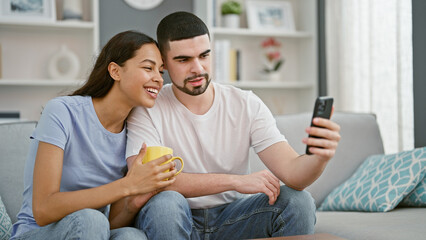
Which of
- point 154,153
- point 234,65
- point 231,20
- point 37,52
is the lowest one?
point 154,153

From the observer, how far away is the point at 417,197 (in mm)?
2270

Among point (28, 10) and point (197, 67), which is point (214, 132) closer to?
point (197, 67)

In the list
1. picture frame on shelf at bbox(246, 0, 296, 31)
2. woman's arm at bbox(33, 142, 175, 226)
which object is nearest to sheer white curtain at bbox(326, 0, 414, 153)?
picture frame on shelf at bbox(246, 0, 296, 31)

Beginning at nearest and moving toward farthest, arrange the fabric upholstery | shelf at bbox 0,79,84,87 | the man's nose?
the man's nose, the fabric upholstery, shelf at bbox 0,79,84,87

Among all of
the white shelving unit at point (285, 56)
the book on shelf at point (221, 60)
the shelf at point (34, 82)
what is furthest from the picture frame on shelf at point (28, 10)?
the book on shelf at point (221, 60)

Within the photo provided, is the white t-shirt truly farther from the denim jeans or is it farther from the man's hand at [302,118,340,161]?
the man's hand at [302,118,340,161]

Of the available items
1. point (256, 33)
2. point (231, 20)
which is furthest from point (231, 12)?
point (256, 33)

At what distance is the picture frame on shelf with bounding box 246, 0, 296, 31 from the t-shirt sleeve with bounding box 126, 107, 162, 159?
2.35 metres

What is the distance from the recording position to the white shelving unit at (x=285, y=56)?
13.0 feet

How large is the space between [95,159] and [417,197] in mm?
1446

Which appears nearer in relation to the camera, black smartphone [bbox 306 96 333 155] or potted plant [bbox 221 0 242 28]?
black smartphone [bbox 306 96 333 155]

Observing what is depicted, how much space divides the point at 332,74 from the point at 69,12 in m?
2.01

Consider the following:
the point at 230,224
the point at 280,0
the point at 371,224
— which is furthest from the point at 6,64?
the point at 371,224

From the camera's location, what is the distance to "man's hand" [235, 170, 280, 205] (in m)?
1.69
